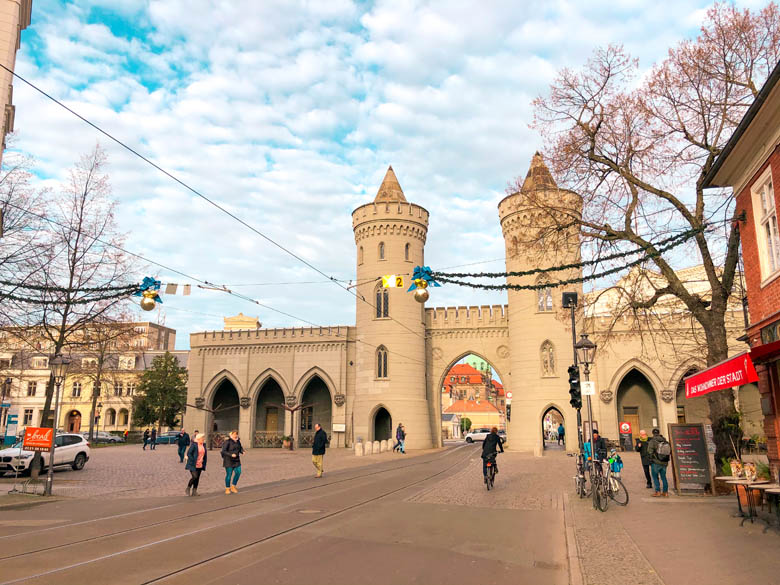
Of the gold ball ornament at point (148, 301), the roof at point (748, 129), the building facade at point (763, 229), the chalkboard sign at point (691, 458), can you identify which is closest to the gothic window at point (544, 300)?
the chalkboard sign at point (691, 458)

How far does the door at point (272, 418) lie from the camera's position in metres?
46.8

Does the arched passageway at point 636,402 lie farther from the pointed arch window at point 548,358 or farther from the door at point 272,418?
the door at point 272,418

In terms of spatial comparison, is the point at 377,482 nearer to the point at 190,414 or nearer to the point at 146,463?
the point at 146,463

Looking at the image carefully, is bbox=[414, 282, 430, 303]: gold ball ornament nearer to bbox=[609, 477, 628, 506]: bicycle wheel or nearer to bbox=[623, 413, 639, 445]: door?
bbox=[609, 477, 628, 506]: bicycle wheel

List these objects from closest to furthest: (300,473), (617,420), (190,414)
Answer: (300,473)
(617,420)
(190,414)

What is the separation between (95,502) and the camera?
14094 millimetres

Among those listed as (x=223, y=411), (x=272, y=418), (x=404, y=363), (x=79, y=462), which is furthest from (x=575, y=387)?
(x=223, y=411)

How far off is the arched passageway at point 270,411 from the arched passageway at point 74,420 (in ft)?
104

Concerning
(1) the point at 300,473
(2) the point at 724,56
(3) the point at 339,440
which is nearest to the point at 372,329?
(3) the point at 339,440

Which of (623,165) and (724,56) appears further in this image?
(623,165)

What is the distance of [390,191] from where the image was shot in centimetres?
4506

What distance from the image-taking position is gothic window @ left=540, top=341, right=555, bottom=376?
37.8m

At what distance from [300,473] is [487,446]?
853cm

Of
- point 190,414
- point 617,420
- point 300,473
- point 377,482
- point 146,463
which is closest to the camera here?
point 377,482
